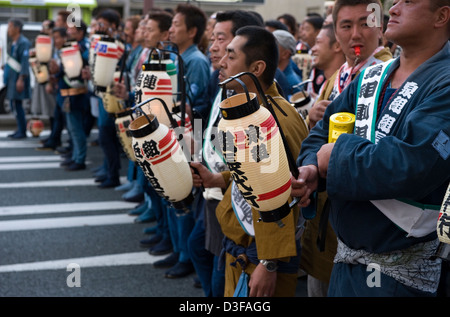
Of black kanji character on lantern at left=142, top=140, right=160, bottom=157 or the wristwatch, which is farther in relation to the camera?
the wristwatch

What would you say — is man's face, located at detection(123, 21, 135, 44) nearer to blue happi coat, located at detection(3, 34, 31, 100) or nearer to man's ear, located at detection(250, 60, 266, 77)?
blue happi coat, located at detection(3, 34, 31, 100)

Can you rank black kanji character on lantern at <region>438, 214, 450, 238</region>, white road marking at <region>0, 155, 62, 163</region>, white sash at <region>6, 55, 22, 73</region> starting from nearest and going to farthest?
black kanji character on lantern at <region>438, 214, 450, 238</region>, white road marking at <region>0, 155, 62, 163</region>, white sash at <region>6, 55, 22, 73</region>

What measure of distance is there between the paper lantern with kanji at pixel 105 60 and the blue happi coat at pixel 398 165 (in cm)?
310

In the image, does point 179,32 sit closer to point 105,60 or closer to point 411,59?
point 105,60

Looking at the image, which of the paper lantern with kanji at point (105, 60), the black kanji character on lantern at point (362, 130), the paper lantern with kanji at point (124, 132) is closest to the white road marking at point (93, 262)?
the paper lantern with kanji at point (124, 132)

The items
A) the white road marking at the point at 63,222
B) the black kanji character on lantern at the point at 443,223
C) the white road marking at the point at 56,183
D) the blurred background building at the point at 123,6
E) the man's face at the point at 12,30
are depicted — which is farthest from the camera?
the blurred background building at the point at 123,6

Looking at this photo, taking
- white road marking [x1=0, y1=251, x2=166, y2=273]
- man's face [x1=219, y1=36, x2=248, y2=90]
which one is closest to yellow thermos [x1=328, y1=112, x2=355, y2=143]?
man's face [x1=219, y1=36, x2=248, y2=90]

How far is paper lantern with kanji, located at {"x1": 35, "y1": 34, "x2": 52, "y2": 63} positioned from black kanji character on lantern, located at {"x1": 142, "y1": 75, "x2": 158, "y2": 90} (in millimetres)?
4685

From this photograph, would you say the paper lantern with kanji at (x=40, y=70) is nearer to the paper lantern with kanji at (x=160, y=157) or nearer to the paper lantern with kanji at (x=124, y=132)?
the paper lantern with kanji at (x=124, y=132)

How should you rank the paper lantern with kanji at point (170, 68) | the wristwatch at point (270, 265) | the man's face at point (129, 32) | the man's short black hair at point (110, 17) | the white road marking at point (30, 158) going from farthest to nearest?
the white road marking at point (30, 158) < the man's face at point (129, 32) < the man's short black hair at point (110, 17) < the paper lantern with kanji at point (170, 68) < the wristwatch at point (270, 265)

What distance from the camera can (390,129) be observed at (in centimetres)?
184

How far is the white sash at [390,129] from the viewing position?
1.80 m

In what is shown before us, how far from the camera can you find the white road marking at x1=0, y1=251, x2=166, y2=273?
14.7 ft
